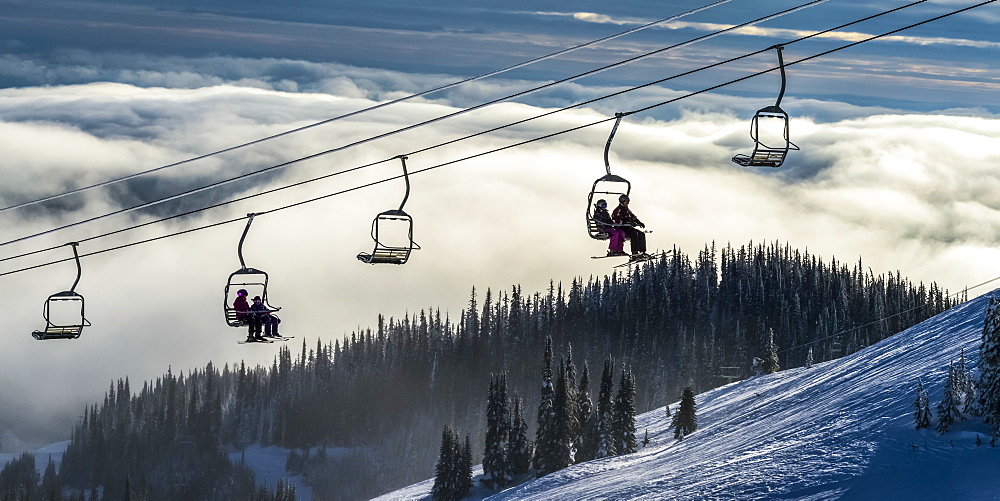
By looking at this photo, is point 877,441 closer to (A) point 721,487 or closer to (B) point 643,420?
(A) point 721,487

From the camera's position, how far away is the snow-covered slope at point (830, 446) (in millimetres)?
59781

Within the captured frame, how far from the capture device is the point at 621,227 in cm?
3166

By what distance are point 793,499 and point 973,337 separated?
31726mm

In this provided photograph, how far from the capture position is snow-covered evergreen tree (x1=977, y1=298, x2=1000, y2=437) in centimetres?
5734

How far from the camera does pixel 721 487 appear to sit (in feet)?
226

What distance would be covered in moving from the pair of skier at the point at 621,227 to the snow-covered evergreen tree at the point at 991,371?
33259mm

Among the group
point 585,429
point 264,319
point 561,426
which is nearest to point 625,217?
point 264,319

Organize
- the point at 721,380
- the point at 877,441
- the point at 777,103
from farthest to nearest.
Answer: the point at 721,380, the point at 877,441, the point at 777,103

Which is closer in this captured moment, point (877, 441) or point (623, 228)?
point (623, 228)

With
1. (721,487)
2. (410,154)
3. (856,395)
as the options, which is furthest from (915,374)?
(410,154)

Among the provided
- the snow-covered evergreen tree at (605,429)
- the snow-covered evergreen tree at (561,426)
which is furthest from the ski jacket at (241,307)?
the snow-covered evergreen tree at (561,426)

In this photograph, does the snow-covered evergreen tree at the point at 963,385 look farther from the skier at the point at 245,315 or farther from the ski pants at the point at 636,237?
the skier at the point at 245,315

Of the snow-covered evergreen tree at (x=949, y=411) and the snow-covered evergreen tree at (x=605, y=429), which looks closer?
the snow-covered evergreen tree at (x=949, y=411)

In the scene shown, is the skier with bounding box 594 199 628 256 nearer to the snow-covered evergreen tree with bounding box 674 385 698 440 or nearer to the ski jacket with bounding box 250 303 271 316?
the ski jacket with bounding box 250 303 271 316
